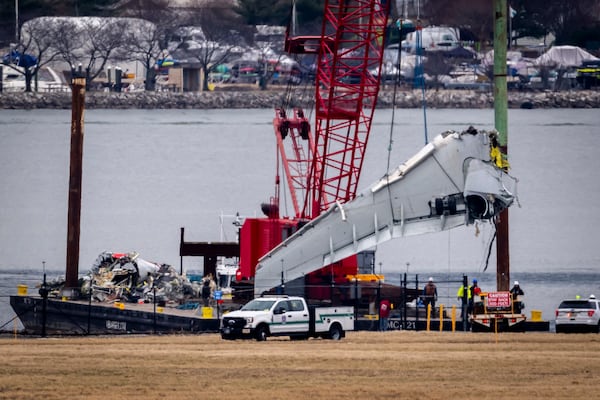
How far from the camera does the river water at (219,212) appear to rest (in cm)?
8906

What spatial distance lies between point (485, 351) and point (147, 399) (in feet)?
40.0

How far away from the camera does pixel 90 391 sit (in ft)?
110

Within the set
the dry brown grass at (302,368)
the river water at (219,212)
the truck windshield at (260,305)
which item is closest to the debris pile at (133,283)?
the river water at (219,212)

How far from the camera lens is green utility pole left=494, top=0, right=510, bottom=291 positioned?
5347cm

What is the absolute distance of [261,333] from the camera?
4578 cm

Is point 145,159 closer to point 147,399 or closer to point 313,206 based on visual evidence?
point 313,206

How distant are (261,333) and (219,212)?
72.4 metres

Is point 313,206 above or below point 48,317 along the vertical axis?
above

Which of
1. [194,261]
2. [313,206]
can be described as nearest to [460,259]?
[194,261]

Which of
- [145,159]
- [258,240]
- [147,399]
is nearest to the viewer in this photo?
[147,399]

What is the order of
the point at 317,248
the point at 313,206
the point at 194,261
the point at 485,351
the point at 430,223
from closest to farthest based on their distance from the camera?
the point at 485,351 < the point at 430,223 < the point at 317,248 < the point at 313,206 < the point at 194,261

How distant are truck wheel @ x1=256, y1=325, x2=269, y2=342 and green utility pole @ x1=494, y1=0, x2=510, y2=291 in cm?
1054

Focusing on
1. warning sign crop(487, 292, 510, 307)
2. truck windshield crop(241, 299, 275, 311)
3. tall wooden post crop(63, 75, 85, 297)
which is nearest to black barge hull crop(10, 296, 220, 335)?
tall wooden post crop(63, 75, 85, 297)

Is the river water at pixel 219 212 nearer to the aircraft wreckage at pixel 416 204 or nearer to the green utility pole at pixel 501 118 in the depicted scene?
the green utility pole at pixel 501 118
